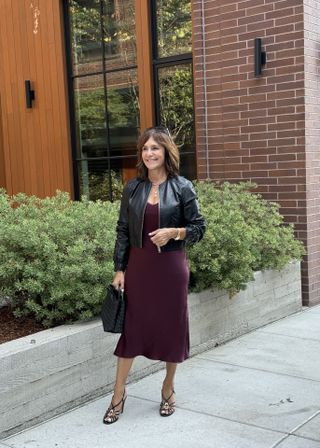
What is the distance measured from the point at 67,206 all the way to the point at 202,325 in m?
1.58

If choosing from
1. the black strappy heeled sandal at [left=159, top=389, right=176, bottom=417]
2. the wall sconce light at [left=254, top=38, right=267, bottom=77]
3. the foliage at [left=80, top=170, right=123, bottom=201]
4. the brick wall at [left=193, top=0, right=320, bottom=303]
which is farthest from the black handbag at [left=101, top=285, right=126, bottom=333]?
the foliage at [left=80, top=170, right=123, bottom=201]

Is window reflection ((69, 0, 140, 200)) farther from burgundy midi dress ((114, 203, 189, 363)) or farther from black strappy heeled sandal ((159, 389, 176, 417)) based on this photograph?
black strappy heeled sandal ((159, 389, 176, 417))

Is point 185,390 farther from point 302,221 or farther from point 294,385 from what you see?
point 302,221

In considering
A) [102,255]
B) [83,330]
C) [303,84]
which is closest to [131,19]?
[303,84]

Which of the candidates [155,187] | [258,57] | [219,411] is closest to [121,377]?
[219,411]

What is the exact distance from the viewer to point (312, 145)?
6410 millimetres

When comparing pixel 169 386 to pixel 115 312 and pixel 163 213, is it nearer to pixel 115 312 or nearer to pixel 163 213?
pixel 115 312

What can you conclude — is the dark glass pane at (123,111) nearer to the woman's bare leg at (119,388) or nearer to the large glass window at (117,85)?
the large glass window at (117,85)

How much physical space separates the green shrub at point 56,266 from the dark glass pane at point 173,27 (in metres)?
3.68

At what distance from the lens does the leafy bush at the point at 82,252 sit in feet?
13.5

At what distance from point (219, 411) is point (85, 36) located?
624 cm

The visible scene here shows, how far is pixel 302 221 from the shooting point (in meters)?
6.44

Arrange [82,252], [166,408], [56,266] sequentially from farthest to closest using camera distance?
[82,252]
[56,266]
[166,408]

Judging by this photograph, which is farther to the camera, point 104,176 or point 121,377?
point 104,176
